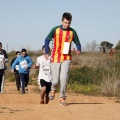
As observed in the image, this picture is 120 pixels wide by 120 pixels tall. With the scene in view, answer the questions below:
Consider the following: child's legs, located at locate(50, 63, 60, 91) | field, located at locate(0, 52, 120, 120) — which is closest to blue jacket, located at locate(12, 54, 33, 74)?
field, located at locate(0, 52, 120, 120)

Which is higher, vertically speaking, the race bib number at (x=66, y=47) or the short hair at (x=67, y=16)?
the short hair at (x=67, y=16)

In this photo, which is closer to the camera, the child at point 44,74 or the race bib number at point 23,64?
the child at point 44,74

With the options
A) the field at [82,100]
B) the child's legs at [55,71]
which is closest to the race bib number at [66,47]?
the child's legs at [55,71]

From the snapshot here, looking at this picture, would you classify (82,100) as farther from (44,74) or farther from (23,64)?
(23,64)

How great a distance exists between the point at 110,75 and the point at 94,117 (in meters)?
8.56

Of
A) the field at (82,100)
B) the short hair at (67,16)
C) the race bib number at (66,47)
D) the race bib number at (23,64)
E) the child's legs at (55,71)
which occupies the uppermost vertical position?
the short hair at (67,16)

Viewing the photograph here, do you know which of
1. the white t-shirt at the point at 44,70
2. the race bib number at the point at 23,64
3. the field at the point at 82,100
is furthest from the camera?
the race bib number at the point at 23,64

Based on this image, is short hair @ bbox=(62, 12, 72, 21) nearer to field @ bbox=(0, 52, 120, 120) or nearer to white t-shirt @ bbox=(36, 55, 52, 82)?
field @ bbox=(0, 52, 120, 120)

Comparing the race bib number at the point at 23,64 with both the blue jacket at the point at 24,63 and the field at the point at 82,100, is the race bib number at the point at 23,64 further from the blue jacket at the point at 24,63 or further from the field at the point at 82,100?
the field at the point at 82,100

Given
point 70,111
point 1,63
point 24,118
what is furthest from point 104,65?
point 24,118

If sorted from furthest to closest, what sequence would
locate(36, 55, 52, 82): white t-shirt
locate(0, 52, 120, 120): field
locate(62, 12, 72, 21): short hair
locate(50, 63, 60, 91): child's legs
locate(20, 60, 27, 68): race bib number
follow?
locate(20, 60, 27, 68): race bib number
locate(36, 55, 52, 82): white t-shirt
locate(50, 63, 60, 91): child's legs
locate(62, 12, 72, 21): short hair
locate(0, 52, 120, 120): field

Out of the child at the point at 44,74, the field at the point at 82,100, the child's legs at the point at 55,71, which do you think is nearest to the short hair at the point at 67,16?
the child's legs at the point at 55,71

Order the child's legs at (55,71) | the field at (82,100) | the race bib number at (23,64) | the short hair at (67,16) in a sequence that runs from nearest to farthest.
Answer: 1. the field at (82,100)
2. the short hair at (67,16)
3. the child's legs at (55,71)
4. the race bib number at (23,64)

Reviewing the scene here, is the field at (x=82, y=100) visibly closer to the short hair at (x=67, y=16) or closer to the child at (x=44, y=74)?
the child at (x=44, y=74)
